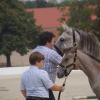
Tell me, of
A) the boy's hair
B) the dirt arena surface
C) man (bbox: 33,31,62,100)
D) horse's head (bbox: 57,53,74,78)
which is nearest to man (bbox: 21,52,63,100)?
the boy's hair

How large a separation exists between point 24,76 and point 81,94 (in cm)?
552

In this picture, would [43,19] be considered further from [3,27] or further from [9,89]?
[9,89]

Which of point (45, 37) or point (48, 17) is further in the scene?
point (48, 17)

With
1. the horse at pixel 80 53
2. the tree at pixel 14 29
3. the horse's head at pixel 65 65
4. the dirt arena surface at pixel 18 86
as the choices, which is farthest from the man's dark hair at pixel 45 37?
the tree at pixel 14 29

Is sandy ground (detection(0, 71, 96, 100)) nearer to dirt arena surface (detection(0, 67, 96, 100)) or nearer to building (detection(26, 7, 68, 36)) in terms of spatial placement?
dirt arena surface (detection(0, 67, 96, 100))

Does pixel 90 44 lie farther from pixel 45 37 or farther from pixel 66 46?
pixel 45 37

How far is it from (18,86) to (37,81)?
5720 millimetres

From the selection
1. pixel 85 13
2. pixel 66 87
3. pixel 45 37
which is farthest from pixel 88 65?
pixel 85 13

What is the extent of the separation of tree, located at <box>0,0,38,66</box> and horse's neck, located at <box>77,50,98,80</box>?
44.4 m

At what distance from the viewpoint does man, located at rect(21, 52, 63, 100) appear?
19.9ft

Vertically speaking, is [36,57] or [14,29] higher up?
[36,57]

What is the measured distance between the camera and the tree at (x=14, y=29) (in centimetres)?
5150

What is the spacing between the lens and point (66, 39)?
640cm

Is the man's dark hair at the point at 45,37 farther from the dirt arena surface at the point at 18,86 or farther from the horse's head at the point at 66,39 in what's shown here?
the dirt arena surface at the point at 18,86
